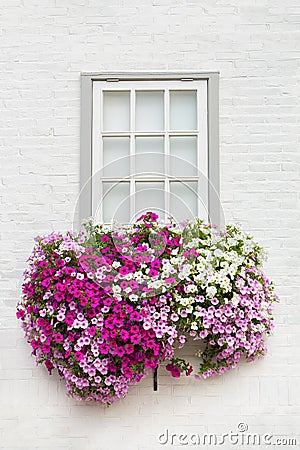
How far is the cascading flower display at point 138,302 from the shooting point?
3.16 meters

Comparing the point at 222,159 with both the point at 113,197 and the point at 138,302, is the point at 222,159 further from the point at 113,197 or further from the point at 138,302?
the point at 138,302

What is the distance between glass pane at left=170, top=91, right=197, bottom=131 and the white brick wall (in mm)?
142

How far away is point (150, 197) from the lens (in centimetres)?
358

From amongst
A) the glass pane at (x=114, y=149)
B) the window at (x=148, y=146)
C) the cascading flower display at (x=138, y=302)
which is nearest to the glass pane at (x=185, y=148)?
the window at (x=148, y=146)

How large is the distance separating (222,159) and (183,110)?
0.32 metres

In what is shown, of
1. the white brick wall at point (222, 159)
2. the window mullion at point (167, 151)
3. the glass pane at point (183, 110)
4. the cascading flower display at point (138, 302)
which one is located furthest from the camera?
the glass pane at point (183, 110)

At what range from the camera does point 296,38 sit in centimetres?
367

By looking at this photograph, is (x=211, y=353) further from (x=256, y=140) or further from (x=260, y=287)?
(x=256, y=140)

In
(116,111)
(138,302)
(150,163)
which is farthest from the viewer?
(116,111)

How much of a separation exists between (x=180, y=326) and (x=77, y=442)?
75 cm

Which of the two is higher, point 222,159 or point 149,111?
point 149,111

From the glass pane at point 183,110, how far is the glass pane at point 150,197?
31cm

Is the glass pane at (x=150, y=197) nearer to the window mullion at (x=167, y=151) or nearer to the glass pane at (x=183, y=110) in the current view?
the window mullion at (x=167, y=151)

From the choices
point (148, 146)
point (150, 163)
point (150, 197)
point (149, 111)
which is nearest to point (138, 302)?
point (150, 197)
